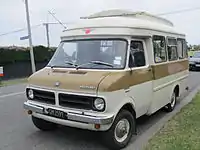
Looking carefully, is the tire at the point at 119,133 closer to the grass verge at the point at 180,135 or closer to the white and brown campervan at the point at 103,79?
the white and brown campervan at the point at 103,79

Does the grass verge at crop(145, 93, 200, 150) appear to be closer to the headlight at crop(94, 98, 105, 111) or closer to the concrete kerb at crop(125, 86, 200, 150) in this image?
the concrete kerb at crop(125, 86, 200, 150)

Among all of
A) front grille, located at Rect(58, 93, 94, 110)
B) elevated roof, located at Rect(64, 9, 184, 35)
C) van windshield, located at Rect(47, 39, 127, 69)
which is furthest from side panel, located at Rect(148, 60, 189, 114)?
front grille, located at Rect(58, 93, 94, 110)

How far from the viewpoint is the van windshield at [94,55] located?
535 centimetres

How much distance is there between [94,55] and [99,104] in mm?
1229

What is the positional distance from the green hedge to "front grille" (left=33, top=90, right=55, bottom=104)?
55.7ft

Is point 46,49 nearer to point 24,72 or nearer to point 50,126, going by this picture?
point 24,72

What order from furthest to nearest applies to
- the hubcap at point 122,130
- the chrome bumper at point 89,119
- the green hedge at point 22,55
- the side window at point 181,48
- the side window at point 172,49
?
1. the green hedge at point 22,55
2. the side window at point 181,48
3. the side window at point 172,49
4. the hubcap at point 122,130
5. the chrome bumper at point 89,119

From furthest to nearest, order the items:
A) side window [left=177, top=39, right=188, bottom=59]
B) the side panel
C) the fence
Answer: the fence
side window [left=177, top=39, right=188, bottom=59]
the side panel

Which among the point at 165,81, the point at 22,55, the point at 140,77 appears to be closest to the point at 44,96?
the point at 140,77

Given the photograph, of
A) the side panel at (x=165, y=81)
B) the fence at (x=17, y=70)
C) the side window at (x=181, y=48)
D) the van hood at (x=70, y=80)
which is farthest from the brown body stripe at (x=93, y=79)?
the fence at (x=17, y=70)

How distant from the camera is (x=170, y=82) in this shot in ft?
25.2

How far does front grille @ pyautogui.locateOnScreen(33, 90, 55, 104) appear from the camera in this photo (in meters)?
5.21

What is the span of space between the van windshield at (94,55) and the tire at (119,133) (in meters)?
0.94

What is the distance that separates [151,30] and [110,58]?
1614mm
